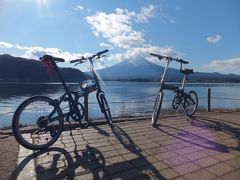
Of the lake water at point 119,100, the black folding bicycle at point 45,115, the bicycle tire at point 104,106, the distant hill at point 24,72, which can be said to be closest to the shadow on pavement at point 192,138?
the bicycle tire at point 104,106

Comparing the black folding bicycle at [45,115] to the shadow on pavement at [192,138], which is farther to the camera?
the shadow on pavement at [192,138]

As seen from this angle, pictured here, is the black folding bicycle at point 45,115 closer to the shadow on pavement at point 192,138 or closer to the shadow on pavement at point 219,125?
the shadow on pavement at point 192,138

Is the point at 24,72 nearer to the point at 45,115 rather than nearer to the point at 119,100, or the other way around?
the point at 119,100

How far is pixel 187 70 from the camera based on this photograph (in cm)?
738

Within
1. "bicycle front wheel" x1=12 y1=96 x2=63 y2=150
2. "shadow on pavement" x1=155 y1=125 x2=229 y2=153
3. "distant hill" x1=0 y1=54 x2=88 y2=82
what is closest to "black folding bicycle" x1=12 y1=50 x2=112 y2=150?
"bicycle front wheel" x1=12 y1=96 x2=63 y2=150

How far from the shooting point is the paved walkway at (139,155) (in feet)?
10.7

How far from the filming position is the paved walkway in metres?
3.26

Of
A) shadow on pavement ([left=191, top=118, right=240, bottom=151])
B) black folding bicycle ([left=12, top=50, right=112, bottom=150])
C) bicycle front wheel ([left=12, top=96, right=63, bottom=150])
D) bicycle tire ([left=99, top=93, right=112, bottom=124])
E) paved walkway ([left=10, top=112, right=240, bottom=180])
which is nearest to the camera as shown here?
paved walkway ([left=10, top=112, right=240, bottom=180])

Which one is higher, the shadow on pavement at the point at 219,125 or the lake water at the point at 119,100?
the shadow on pavement at the point at 219,125

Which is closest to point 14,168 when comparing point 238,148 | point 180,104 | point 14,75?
point 238,148

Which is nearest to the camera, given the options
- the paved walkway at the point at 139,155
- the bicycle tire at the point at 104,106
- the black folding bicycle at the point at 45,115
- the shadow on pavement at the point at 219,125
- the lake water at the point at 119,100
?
the paved walkway at the point at 139,155

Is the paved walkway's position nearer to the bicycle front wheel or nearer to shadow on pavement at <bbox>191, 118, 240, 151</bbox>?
shadow on pavement at <bbox>191, 118, 240, 151</bbox>

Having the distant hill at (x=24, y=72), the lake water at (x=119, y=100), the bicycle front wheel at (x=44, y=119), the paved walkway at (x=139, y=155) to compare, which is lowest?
the lake water at (x=119, y=100)

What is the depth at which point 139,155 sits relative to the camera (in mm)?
→ 3924
